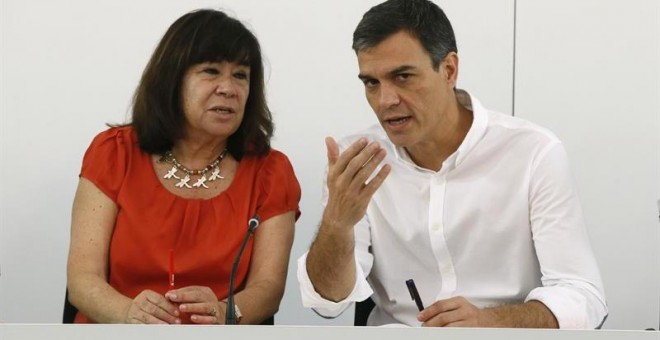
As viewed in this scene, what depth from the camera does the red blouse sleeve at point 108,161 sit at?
258 centimetres

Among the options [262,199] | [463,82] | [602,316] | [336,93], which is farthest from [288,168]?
[602,316]

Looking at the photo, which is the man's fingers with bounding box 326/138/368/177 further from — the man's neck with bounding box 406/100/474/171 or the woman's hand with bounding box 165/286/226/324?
the woman's hand with bounding box 165/286/226/324

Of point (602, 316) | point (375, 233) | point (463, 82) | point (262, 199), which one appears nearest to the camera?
point (602, 316)

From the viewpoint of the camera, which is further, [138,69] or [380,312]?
[138,69]

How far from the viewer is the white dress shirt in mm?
2266

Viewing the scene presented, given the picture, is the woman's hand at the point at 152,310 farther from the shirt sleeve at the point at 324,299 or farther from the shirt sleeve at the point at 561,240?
the shirt sleeve at the point at 561,240

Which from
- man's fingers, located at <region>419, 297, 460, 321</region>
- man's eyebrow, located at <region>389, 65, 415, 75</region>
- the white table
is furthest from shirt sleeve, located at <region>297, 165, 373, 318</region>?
the white table

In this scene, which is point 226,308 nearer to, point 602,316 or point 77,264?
point 77,264

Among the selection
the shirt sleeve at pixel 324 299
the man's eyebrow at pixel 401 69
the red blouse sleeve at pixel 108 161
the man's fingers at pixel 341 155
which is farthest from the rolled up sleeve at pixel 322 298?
the red blouse sleeve at pixel 108 161

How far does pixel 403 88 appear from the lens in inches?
90.8

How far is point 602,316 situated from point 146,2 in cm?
144

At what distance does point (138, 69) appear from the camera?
2.90 m

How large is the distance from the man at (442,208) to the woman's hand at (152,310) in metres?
0.29

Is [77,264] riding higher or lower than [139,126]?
lower
